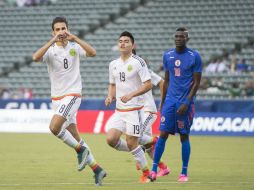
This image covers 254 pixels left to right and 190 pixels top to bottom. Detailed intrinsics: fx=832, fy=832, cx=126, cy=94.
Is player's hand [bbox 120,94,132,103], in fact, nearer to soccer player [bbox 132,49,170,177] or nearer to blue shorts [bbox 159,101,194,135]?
blue shorts [bbox 159,101,194,135]

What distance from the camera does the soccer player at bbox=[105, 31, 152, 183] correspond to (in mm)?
13562

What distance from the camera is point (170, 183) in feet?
43.8

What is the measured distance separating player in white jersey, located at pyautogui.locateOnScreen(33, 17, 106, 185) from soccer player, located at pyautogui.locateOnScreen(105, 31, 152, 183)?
52cm

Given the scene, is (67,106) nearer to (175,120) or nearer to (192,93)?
(175,120)

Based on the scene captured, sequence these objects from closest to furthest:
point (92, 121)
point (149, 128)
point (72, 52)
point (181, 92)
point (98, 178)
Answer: point (98, 178)
point (72, 52)
point (181, 92)
point (149, 128)
point (92, 121)

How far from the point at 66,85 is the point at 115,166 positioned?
3.76 metres

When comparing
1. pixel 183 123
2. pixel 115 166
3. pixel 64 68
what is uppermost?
pixel 64 68

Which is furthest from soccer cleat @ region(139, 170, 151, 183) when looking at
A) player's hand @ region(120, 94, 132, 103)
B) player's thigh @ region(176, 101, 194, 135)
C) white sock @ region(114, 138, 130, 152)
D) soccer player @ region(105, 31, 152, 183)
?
player's hand @ region(120, 94, 132, 103)

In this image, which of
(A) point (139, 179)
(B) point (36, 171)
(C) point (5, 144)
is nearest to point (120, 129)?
(A) point (139, 179)

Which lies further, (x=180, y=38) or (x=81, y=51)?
(x=180, y=38)

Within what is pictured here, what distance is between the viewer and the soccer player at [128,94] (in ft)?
44.5

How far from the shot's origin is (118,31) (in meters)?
38.0

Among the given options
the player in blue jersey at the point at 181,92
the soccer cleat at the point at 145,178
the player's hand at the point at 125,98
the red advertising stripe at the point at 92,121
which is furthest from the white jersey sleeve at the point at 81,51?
the red advertising stripe at the point at 92,121

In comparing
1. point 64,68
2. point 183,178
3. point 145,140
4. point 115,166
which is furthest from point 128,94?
point 115,166
